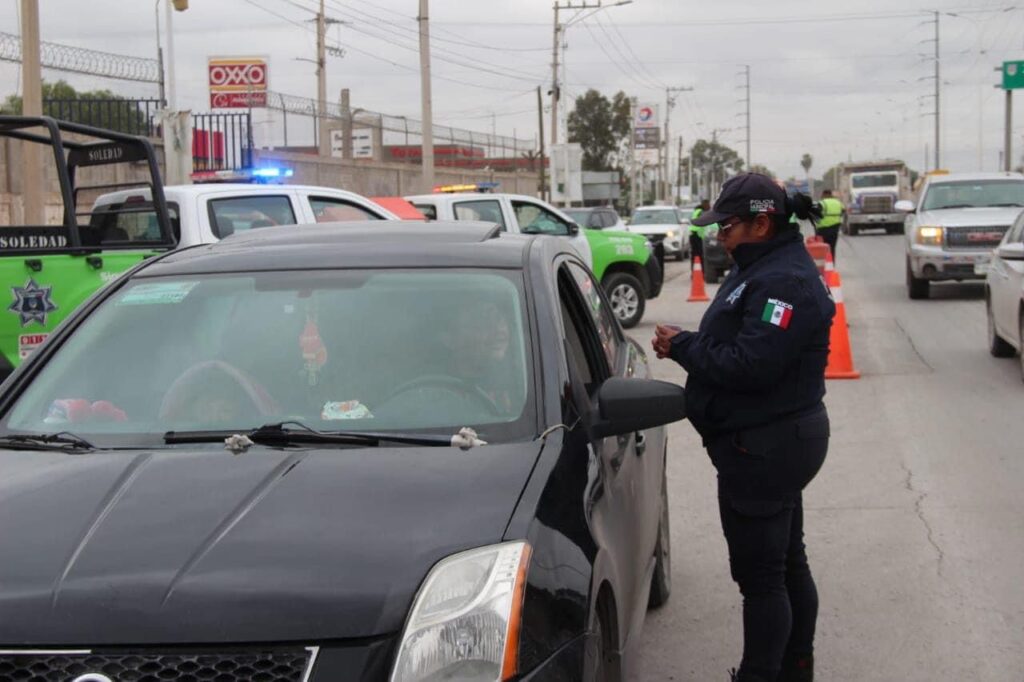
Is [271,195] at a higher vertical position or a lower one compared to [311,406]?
higher

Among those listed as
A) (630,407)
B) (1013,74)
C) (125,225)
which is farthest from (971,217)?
(1013,74)

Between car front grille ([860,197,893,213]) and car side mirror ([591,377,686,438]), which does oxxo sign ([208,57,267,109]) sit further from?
car side mirror ([591,377,686,438])

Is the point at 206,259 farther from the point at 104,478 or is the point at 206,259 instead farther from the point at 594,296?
the point at 594,296

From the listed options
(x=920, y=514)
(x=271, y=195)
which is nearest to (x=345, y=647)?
(x=920, y=514)

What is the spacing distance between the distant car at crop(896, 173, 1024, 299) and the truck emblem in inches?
546

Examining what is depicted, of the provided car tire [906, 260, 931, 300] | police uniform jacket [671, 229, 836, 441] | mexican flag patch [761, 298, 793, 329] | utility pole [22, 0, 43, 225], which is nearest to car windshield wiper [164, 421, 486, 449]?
police uniform jacket [671, 229, 836, 441]

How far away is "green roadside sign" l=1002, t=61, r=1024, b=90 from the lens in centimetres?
4341

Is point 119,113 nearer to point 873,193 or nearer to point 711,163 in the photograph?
point 873,193


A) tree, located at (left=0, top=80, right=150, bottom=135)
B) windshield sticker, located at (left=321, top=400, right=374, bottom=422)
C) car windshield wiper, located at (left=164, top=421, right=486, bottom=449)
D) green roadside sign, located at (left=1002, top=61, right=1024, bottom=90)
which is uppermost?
green roadside sign, located at (left=1002, top=61, right=1024, bottom=90)

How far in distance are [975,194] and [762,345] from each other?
18.3 m

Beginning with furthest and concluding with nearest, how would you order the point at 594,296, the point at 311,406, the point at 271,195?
the point at 271,195 < the point at 594,296 < the point at 311,406

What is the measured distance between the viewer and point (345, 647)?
2701mm

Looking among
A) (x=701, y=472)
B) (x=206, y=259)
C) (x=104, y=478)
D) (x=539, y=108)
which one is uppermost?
(x=539, y=108)

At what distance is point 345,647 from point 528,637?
42 cm
